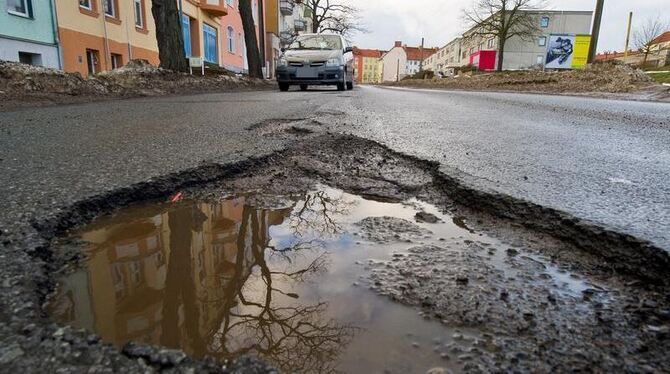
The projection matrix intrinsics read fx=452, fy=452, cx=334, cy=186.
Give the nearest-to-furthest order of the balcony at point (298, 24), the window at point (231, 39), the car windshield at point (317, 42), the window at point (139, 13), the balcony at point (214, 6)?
the car windshield at point (317, 42)
the window at point (139, 13)
the balcony at point (214, 6)
the window at point (231, 39)
the balcony at point (298, 24)

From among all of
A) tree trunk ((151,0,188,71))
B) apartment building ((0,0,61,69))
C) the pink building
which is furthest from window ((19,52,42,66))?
the pink building

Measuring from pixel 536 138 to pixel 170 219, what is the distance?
134 inches

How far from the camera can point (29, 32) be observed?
35.5ft

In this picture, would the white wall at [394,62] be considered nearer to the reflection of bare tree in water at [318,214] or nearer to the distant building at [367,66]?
the distant building at [367,66]

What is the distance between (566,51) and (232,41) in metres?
30.9

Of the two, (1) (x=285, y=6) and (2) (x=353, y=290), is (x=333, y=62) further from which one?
(1) (x=285, y=6)

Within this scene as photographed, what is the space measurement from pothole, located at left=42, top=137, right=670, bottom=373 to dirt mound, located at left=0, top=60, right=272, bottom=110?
18.9 ft

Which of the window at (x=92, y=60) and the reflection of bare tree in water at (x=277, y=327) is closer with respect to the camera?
the reflection of bare tree in water at (x=277, y=327)

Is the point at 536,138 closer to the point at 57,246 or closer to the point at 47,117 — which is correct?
the point at 57,246

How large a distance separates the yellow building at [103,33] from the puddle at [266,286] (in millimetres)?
12485

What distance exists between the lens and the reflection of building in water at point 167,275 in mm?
1239

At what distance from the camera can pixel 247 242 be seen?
1931 millimetres

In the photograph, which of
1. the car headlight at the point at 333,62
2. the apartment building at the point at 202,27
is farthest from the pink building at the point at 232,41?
the car headlight at the point at 333,62

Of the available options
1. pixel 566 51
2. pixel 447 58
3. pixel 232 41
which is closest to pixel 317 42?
pixel 232 41
